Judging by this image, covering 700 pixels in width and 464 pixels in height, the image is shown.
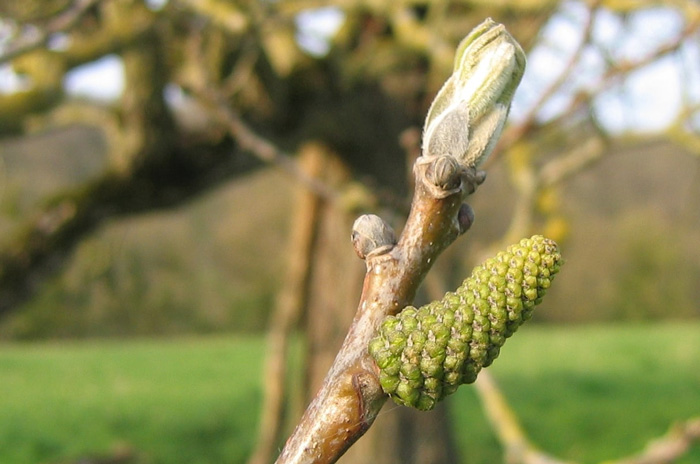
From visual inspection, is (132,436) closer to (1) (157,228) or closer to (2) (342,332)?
(2) (342,332)

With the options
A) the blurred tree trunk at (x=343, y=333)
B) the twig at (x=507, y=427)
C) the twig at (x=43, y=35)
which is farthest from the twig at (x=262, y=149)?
the blurred tree trunk at (x=343, y=333)

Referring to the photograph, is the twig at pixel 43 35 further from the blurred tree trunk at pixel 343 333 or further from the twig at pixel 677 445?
the twig at pixel 677 445

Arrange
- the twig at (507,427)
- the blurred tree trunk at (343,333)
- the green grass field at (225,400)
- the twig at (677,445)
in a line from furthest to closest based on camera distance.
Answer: the green grass field at (225,400) < the blurred tree trunk at (343,333) < the twig at (507,427) < the twig at (677,445)

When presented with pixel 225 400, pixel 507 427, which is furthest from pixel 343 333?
pixel 225 400

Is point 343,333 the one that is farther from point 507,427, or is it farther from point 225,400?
point 225,400

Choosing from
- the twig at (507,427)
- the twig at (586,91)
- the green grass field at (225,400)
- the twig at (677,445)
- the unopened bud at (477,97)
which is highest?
the green grass field at (225,400)

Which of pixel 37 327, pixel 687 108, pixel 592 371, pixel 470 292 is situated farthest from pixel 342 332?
pixel 37 327

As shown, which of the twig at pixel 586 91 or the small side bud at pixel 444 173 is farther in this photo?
the twig at pixel 586 91
